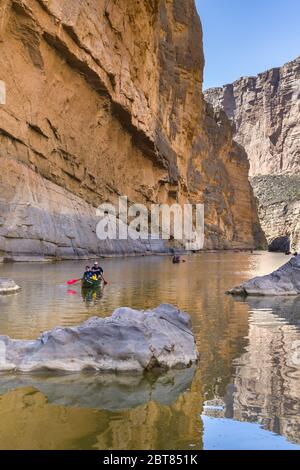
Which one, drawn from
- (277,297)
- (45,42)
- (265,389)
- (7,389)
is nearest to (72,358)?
(7,389)

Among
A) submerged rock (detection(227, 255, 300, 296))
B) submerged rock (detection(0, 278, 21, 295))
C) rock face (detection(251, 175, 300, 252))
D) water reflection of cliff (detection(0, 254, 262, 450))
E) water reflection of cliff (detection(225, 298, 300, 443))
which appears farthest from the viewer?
rock face (detection(251, 175, 300, 252))

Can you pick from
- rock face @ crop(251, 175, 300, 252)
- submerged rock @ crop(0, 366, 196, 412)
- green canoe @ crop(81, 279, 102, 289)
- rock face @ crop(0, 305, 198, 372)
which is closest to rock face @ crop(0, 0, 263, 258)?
green canoe @ crop(81, 279, 102, 289)

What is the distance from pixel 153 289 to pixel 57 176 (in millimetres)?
24303

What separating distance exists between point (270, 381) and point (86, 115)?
Answer: 134ft

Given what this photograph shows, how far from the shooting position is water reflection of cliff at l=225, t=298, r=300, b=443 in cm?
586

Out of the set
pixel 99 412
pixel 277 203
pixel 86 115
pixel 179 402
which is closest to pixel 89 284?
pixel 179 402

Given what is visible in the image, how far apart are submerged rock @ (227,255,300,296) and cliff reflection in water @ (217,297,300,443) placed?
19.5 ft

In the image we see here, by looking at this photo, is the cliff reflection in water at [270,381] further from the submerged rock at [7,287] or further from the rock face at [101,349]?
the submerged rock at [7,287]

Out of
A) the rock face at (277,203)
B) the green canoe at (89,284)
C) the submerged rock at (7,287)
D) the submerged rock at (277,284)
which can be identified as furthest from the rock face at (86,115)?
the rock face at (277,203)

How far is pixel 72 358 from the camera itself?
7.61 meters

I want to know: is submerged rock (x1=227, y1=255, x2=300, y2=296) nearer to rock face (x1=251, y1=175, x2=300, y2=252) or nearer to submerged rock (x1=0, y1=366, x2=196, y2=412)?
submerged rock (x1=0, y1=366, x2=196, y2=412)

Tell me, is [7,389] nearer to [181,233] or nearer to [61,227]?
[61,227]

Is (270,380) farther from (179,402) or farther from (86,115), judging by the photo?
(86,115)

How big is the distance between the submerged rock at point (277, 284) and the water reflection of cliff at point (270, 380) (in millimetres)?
5800
